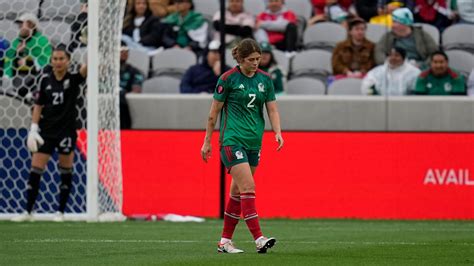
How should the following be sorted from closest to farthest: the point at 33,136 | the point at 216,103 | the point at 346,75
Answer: the point at 216,103 → the point at 33,136 → the point at 346,75

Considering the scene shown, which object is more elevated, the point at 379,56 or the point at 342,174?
the point at 379,56

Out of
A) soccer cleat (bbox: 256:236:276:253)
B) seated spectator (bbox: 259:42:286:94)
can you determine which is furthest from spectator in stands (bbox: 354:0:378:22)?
soccer cleat (bbox: 256:236:276:253)

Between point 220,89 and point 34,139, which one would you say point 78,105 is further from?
point 220,89

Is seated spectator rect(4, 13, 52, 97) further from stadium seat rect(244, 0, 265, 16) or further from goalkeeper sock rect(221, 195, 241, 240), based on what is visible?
goalkeeper sock rect(221, 195, 241, 240)

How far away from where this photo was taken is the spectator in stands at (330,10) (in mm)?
19281

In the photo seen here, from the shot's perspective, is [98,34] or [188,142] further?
[188,142]

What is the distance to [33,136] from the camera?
16266 millimetres

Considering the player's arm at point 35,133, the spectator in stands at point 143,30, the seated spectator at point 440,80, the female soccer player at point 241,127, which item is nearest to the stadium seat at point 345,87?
the seated spectator at point 440,80

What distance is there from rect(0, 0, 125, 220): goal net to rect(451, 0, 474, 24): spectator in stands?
535 cm

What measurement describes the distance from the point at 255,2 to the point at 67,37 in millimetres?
3723

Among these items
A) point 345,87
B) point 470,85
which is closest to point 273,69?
point 345,87

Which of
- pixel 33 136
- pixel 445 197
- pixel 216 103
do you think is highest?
pixel 216 103

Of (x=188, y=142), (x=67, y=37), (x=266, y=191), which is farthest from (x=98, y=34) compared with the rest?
(x=266, y=191)

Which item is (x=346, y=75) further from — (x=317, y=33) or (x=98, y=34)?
(x=98, y=34)
